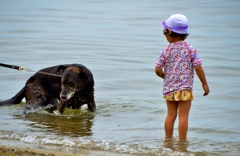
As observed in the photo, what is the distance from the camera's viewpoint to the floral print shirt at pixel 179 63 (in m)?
7.57

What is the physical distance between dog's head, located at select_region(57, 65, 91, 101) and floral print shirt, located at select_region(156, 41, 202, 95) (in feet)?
8.06

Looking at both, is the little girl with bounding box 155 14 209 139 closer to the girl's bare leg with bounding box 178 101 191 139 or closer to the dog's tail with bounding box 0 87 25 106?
the girl's bare leg with bounding box 178 101 191 139

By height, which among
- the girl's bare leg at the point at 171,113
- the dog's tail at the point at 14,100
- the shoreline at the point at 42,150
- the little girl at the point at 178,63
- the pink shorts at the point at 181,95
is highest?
the little girl at the point at 178,63

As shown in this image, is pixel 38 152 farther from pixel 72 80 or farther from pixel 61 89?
pixel 61 89

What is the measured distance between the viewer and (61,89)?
1009cm

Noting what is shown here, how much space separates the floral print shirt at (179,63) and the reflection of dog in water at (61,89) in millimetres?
2485

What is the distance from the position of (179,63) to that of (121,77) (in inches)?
253

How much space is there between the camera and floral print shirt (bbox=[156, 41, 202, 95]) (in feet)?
24.8

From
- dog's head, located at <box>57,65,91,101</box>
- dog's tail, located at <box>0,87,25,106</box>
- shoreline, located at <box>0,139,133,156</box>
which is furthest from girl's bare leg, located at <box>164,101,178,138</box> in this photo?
dog's tail, located at <box>0,87,25,106</box>

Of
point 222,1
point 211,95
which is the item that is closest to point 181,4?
point 222,1

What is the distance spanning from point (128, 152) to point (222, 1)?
2975cm

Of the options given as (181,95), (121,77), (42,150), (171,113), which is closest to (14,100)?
(42,150)

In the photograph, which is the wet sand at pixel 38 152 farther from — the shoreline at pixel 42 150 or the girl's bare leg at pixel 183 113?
the girl's bare leg at pixel 183 113

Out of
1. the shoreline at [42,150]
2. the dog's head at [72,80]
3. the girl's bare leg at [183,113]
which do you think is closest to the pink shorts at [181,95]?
the girl's bare leg at [183,113]
